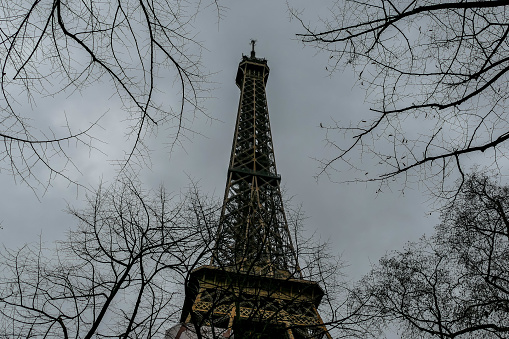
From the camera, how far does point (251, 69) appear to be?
55.2 metres

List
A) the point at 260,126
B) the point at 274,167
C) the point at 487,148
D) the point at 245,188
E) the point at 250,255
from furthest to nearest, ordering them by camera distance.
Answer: the point at 260,126 < the point at 274,167 < the point at 245,188 < the point at 250,255 < the point at 487,148

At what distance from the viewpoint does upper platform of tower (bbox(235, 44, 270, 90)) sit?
178 feet

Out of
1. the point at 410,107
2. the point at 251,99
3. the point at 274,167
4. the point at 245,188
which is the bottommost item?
the point at 410,107

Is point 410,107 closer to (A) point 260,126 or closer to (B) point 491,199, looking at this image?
(B) point 491,199

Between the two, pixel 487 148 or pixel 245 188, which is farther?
pixel 245 188

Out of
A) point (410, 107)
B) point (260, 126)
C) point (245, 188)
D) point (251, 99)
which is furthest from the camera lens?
point (251, 99)

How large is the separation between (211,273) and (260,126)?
3709 cm

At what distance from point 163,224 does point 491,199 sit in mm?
6929

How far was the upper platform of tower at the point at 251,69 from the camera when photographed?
178ft

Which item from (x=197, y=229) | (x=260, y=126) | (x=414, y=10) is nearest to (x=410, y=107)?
(x=414, y=10)

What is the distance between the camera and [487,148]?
3988 mm

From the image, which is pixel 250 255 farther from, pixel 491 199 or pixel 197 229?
pixel 491 199

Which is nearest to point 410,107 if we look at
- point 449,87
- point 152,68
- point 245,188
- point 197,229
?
point 449,87

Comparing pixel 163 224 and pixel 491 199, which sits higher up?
pixel 491 199
